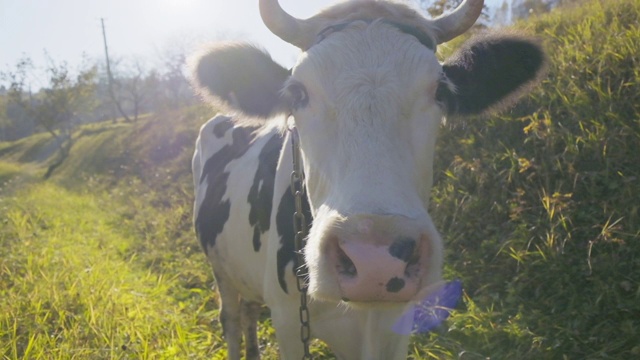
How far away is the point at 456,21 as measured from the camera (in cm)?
230

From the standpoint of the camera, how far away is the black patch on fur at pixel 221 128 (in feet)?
14.9

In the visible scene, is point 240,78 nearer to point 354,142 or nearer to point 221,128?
point 354,142

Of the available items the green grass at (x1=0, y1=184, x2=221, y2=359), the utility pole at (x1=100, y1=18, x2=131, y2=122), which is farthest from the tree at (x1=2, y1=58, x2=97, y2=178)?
the green grass at (x1=0, y1=184, x2=221, y2=359)

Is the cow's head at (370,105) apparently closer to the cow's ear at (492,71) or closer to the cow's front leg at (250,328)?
the cow's ear at (492,71)

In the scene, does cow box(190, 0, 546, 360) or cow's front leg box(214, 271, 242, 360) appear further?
cow's front leg box(214, 271, 242, 360)

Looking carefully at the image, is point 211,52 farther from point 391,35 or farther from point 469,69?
point 469,69

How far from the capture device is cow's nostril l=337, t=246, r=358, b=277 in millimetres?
1458

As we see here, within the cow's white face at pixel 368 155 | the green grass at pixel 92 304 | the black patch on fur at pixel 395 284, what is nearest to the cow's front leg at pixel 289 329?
the cow's white face at pixel 368 155

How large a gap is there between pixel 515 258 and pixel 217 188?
2.44m

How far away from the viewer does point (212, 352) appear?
400 centimetres

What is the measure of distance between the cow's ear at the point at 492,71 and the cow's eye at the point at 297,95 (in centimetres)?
68

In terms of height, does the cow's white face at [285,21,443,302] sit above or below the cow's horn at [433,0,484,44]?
below

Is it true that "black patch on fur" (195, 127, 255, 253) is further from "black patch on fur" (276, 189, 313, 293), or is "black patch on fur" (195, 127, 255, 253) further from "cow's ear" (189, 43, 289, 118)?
"cow's ear" (189, 43, 289, 118)

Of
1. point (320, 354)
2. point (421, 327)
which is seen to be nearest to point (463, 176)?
point (421, 327)
